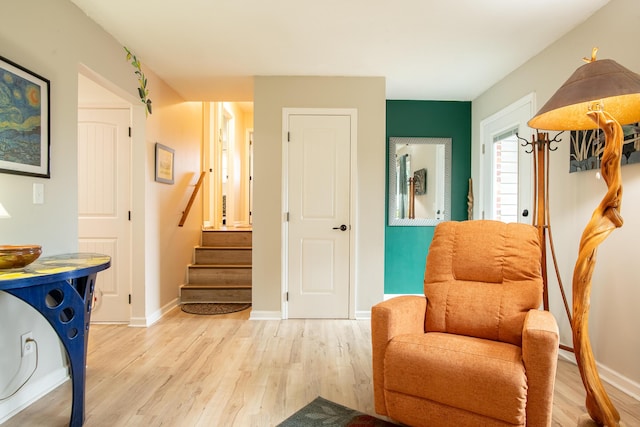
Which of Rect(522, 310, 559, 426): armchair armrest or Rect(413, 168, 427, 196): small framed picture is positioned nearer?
Rect(522, 310, 559, 426): armchair armrest

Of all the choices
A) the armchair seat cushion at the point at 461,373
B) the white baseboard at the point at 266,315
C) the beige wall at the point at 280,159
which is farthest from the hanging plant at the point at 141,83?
the armchair seat cushion at the point at 461,373

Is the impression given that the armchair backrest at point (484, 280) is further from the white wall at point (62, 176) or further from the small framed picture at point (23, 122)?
the small framed picture at point (23, 122)

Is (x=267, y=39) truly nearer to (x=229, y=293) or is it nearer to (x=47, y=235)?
(x=47, y=235)

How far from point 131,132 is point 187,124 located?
1071 mm

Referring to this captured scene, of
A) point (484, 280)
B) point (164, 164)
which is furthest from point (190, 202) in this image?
point (484, 280)

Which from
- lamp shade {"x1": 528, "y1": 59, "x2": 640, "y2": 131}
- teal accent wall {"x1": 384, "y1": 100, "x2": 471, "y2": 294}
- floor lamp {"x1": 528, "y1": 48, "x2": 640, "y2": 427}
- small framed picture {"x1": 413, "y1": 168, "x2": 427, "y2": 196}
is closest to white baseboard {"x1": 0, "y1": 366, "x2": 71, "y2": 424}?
floor lamp {"x1": 528, "y1": 48, "x2": 640, "y2": 427}

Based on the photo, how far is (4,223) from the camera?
185 cm

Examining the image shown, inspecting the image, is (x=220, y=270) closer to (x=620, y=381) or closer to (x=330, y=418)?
(x=330, y=418)

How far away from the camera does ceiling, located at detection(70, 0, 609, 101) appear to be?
2.34 metres

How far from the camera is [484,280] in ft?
6.35

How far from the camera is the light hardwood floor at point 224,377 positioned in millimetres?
1843

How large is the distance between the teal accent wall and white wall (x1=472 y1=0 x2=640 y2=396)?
4.37 ft

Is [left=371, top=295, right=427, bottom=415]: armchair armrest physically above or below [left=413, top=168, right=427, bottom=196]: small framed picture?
below

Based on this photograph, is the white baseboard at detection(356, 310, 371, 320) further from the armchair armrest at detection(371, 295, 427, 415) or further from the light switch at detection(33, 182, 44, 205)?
the light switch at detection(33, 182, 44, 205)
